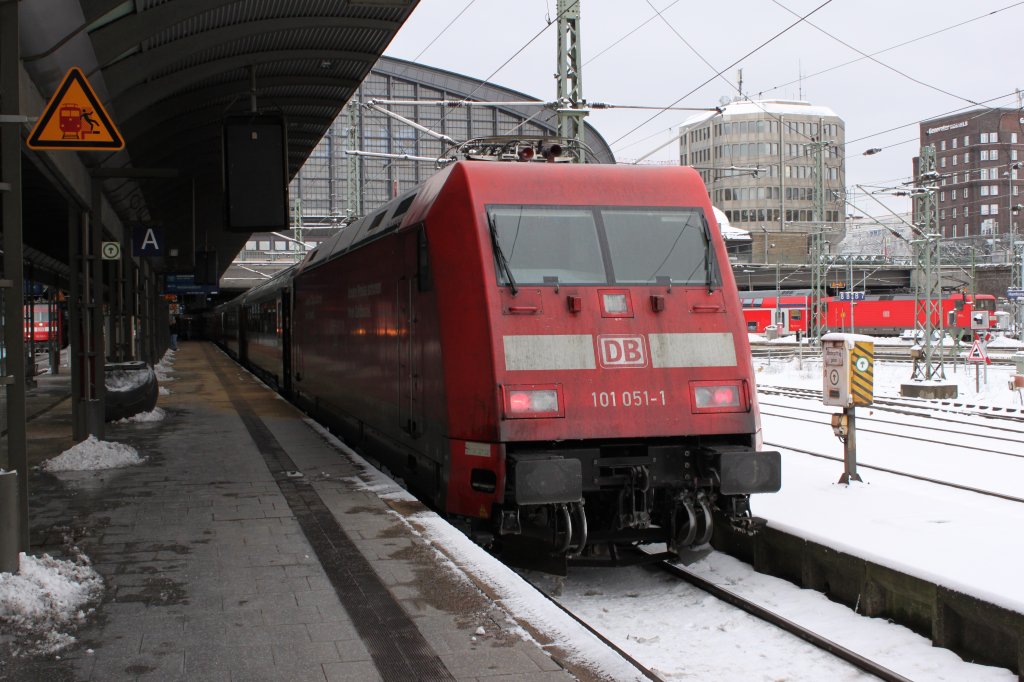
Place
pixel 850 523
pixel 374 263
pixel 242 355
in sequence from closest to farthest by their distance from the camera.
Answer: pixel 850 523, pixel 374 263, pixel 242 355

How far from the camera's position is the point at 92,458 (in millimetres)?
10609

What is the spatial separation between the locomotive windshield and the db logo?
48 cm

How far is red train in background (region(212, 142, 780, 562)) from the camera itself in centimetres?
688

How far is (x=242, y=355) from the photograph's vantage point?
31953mm

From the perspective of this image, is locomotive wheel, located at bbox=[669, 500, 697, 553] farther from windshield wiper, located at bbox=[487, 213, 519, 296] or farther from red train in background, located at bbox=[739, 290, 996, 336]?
red train in background, located at bbox=[739, 290, 996, 336]

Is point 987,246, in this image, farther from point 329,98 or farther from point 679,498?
point 679,498

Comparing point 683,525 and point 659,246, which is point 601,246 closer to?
point 659,246

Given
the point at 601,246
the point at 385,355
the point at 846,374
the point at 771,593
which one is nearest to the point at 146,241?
the point at 385,355

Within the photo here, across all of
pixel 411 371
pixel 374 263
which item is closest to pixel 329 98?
pixel 374 263

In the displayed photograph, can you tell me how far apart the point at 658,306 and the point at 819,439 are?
8.33 metres

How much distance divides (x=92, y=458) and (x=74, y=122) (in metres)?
5.42

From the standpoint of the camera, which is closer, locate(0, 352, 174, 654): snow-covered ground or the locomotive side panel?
locate(0, 352, 174, 654): snow-covered ground

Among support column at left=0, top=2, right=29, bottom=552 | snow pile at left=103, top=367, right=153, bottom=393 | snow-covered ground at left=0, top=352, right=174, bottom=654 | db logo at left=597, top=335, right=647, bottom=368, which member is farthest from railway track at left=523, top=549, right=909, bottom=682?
snow pile at left=103, top=367, right=153, bottom=393

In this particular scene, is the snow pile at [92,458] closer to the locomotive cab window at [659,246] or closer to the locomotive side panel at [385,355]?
the locomotive side panel at [385,355]
